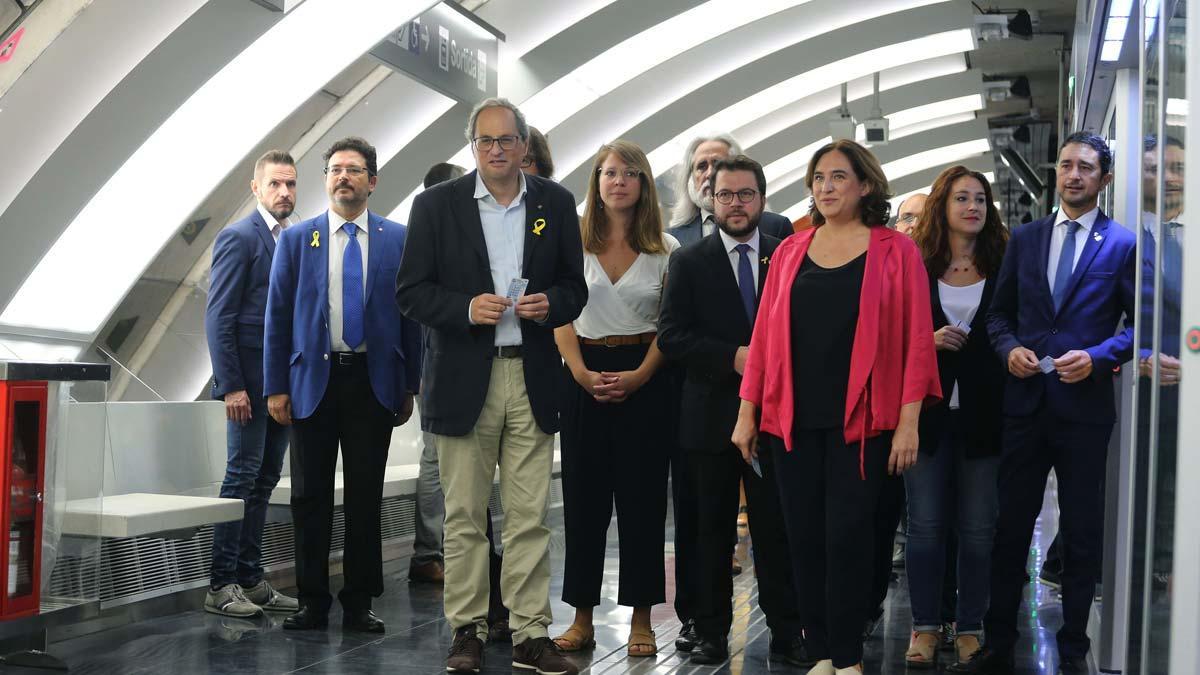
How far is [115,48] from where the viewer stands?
913cm

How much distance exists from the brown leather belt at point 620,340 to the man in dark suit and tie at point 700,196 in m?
0.56

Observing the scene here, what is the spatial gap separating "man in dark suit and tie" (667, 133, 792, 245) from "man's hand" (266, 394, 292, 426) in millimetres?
1675

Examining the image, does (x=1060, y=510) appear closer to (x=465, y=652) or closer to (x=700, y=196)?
(x=700, y=196)

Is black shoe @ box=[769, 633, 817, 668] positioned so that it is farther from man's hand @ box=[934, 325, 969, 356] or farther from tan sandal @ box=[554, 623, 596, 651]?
man's hand @ box=[934, 325, 969, 356]

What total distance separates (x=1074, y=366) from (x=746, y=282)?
1126 mm

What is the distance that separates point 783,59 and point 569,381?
1207 cm

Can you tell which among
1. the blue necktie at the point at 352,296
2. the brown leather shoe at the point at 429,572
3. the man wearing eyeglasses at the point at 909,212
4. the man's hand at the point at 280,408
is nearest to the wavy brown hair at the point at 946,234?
the man wearing eyeglasses at the point at 909,212

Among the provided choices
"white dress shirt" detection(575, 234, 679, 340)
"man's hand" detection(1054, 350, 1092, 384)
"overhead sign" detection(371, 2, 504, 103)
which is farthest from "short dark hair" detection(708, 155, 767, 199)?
"overhead sign" detection(371, 2, 504, 103)

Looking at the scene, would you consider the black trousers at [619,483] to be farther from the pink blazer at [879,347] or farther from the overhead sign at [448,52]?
the overhead sign at [448,52]

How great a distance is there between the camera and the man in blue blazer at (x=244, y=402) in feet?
17.4

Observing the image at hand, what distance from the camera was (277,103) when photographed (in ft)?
34.9

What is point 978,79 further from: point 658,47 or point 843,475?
point 843,475

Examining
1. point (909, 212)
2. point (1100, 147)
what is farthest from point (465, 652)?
point (909, 212)

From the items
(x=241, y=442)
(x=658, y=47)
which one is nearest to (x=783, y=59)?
(x=658, y=47)
